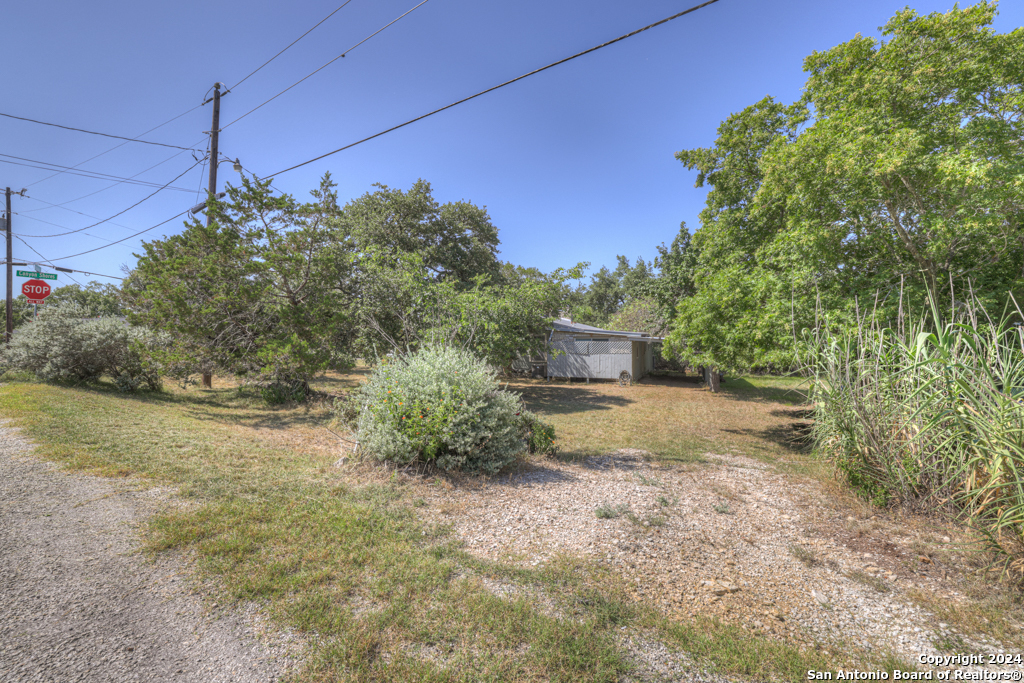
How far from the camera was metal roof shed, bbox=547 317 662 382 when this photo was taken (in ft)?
66.1

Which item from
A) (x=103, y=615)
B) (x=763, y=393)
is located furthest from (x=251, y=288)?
(x=763, y=393)

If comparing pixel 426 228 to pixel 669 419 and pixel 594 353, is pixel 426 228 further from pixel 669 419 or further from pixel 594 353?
pixel 669 419

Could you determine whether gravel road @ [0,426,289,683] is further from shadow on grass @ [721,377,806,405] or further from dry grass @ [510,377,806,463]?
shadow on grass @ [721,377,806,405]

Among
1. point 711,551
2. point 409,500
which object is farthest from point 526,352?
point 711,551

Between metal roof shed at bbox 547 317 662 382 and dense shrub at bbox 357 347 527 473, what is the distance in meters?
14.1

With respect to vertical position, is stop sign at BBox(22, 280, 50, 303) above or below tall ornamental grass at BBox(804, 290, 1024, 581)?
above

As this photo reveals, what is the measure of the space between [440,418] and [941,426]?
5.35 m

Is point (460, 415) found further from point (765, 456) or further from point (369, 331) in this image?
point (369, 331)

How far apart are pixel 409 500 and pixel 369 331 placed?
826cm

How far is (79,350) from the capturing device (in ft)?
34.5

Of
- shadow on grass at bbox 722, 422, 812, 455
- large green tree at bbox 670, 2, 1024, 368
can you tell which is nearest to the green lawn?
large green tree at bbox 670, 2, 1024, 368

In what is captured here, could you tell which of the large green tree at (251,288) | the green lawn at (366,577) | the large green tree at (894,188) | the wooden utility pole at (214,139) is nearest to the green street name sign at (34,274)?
the large green tree at (251,288)

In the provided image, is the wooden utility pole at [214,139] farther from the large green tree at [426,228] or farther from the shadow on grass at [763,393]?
the shadow on grass at [763,393]

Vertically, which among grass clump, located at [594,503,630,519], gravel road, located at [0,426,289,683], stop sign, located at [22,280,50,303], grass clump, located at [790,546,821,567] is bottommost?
grass clump, located at [790,546,821,567]
